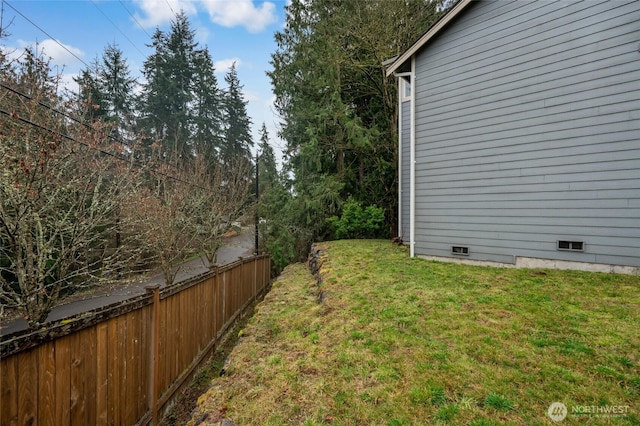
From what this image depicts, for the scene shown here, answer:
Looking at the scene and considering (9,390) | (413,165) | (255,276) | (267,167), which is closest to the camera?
(9,390)

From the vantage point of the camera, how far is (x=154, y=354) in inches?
130

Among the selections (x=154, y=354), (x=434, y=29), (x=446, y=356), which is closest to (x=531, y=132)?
(x=434, y=29)

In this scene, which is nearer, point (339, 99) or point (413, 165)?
point (413, 165)

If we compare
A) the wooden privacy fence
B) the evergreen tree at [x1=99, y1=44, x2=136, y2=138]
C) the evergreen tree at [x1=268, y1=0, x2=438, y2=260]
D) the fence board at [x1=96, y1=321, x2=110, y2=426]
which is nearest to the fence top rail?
the wooden privacy fence

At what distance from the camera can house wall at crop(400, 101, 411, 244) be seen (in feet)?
29.4

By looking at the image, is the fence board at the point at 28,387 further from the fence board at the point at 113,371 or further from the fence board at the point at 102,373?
the fence board at the point at 113,371

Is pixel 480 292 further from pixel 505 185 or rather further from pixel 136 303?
pixel 136 303

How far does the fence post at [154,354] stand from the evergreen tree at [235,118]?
82.0 feet

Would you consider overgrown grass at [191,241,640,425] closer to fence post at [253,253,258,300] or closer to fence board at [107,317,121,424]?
fence board at [107,317,121,424]

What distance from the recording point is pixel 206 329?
5.28m

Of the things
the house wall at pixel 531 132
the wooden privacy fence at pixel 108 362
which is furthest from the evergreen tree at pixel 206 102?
the wooden privacy fence at pixel 108 362

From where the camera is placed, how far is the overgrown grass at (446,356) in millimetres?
2285

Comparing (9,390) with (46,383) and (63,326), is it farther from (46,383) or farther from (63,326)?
(63,326)

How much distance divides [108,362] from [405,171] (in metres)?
8.52
